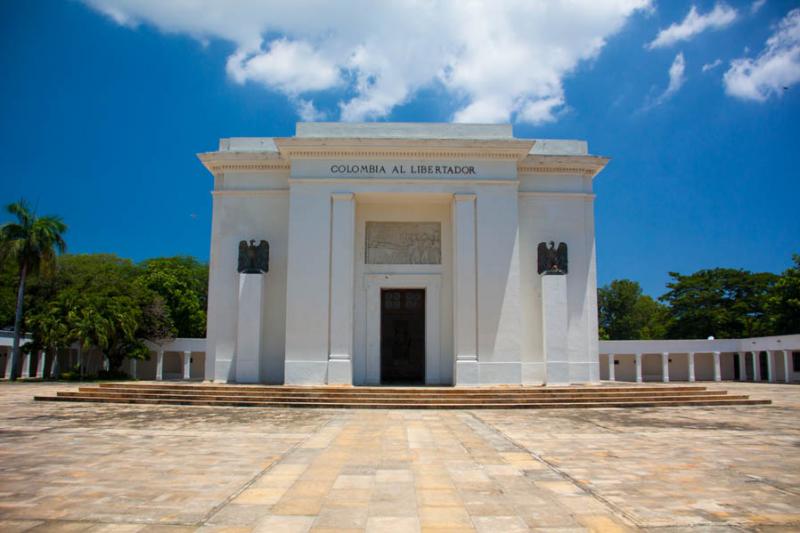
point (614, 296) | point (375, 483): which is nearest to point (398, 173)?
point (375, 483)

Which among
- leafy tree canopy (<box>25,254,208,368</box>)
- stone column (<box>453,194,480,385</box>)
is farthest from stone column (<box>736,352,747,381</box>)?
leafy tree canopy (<box>25,254,208,368</box>)

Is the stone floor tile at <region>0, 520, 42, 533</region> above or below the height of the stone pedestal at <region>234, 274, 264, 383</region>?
below

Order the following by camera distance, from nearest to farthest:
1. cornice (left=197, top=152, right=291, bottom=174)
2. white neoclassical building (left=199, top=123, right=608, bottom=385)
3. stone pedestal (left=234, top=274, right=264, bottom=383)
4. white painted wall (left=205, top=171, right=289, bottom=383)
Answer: white neoclassical building (left=199, top=123, right=608, bottom=385)
stone pedestal (left=234, top=274, right=264, bottom=383)
white painted wall (left=205, top=171, right=289, bottom=383)
cornice (left=197, top=152, right=291, bottom=174)

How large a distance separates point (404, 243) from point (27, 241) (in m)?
22.0

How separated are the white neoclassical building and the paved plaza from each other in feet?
20.3

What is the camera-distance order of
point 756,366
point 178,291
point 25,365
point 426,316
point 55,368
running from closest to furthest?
1. point 426,316
2. point 55,368
3. point 756,366
4. point 25,365
5. point 178,291

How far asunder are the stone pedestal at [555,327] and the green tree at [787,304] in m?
24.3

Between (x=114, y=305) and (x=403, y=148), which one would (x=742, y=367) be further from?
(x=114, y=305)

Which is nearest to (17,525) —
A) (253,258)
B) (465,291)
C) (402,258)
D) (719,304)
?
(253,258)

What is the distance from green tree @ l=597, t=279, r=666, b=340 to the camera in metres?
58.3

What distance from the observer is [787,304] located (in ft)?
115

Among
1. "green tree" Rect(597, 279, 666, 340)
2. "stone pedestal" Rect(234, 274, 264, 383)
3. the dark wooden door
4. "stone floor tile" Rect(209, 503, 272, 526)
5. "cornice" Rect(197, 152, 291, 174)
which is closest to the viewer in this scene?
"stone floor tile" Rect(209, 503, 272, 526)

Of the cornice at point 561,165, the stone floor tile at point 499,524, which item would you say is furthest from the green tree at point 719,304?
the stone floor tile at point 499,524

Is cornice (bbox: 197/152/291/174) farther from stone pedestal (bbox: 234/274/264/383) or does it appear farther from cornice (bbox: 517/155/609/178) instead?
cornice (bbox: 517/155/609/178)
